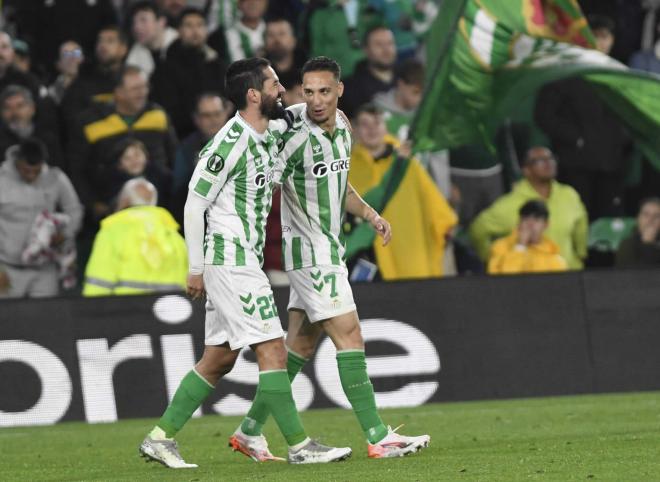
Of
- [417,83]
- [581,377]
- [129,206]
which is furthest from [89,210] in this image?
[581,377]

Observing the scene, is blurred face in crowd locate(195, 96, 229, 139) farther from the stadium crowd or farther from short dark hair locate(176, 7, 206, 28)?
short dark hair locate(176, 7, 206, 28)

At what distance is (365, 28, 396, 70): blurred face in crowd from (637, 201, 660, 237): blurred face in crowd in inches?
113

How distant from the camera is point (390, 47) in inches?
626

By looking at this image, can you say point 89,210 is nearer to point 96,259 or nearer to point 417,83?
point 96,259

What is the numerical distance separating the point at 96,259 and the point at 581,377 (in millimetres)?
4070

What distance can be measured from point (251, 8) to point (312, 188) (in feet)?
24.3

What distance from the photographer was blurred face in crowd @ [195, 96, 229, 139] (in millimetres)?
14719

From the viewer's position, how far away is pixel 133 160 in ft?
46.9

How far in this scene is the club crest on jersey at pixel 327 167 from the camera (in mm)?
9203

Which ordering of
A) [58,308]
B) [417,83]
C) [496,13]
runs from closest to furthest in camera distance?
[58,308], [496,13], [417,83]

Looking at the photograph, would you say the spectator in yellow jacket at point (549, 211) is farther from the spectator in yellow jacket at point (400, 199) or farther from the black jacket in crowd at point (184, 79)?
the black jacket in crowd at point (184, 79)

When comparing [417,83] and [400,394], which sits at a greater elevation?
[417,83]

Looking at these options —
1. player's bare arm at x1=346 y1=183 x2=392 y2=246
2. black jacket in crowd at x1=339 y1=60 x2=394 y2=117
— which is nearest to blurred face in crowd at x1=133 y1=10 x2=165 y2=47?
black jacket in crowd at x1=339 y1=60 x2=394 y2=117

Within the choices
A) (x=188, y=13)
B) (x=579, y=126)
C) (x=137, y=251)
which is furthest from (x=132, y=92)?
(x=579, y=126)
